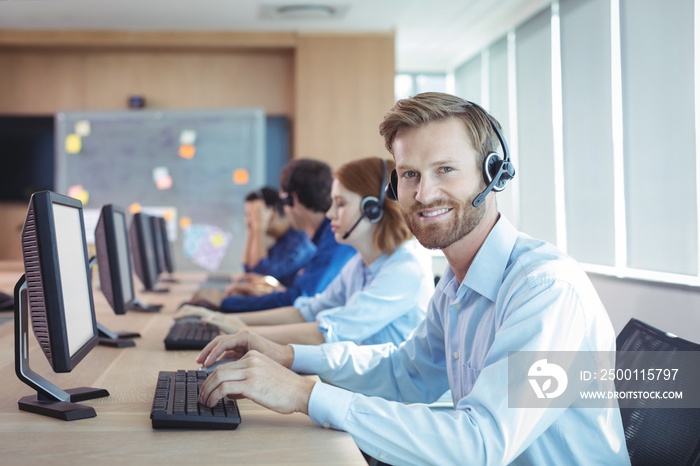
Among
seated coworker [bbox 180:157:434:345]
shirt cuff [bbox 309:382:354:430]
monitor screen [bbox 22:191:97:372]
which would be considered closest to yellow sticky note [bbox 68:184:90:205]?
seated coworker [bbox 180:157:434:345]

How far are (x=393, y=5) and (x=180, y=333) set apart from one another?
4.45m

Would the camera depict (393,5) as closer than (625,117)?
No

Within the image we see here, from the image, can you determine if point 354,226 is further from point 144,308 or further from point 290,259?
point 290,259

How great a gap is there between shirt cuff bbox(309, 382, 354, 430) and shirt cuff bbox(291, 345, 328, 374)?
43cm

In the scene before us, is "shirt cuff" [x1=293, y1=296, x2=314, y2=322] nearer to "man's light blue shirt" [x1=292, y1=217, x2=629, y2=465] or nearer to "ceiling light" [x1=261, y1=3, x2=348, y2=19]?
"man's light blue shirt" [x1=292, y1=217, x2=629, y2=465]

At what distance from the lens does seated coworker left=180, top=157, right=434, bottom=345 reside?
211cm

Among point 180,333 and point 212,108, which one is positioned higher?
point 212,108

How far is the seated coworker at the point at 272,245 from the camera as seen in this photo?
446 centimetres

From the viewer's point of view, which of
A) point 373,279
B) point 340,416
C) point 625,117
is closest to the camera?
point 340,416

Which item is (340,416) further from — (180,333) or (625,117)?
(625,117)

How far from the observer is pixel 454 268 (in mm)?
1461

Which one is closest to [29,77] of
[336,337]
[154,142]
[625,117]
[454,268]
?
[154,142]

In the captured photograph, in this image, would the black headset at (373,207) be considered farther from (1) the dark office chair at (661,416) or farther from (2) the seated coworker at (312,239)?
(1) the dark office chair at (661,416)

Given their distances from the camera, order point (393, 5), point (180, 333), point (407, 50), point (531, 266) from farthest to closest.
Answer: point (407, 50) → point (393, 5) → point (180, 333) → point (531, 266)
